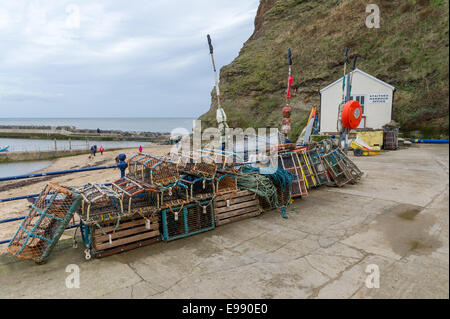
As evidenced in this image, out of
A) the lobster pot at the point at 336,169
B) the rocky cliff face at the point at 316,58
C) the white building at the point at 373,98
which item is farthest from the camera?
the rocky cliff face at the point at 316,58

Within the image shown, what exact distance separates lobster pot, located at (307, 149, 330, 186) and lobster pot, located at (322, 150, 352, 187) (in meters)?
0.23

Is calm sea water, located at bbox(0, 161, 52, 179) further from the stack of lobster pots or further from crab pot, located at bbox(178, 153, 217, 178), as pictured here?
the stack of lobster pots

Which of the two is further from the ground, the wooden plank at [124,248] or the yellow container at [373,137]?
the yellow container at [373,137]

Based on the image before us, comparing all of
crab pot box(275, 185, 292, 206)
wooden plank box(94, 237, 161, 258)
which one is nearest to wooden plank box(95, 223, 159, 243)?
wooden plank box(94, 237, 161, 258)

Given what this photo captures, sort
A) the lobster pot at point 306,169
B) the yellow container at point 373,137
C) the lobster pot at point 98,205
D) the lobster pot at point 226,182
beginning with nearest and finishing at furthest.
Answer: the lobster pot at point 98,205, the lobster pot at point 226,182, the lobster pot at point 306,169, the yellow container at point 373,137

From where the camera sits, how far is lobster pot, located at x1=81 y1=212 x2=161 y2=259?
4164 millimetres

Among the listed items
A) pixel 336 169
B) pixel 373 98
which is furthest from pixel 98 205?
pixel 373 98

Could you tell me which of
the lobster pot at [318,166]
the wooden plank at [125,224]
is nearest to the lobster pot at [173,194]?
the wooden plank at [125,224]

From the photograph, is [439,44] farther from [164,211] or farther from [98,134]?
[98,134]

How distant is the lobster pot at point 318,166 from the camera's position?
783 cm

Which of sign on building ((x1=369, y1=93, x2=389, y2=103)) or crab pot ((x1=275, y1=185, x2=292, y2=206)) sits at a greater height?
sign on building ((x1=369, y1=93, x2=389, y2=103))

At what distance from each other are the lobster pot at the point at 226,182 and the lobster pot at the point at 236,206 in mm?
128

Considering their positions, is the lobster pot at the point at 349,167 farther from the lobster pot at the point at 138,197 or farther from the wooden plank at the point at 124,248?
the wooden plank at the point at 124,248
